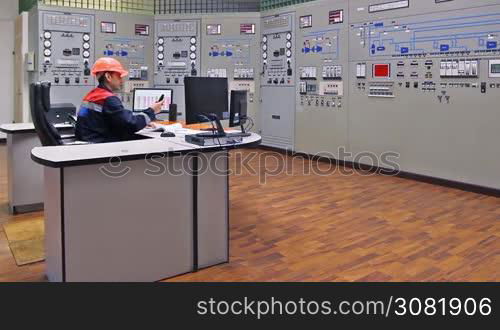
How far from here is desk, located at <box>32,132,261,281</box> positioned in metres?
2.60

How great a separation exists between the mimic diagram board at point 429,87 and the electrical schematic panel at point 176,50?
289cm

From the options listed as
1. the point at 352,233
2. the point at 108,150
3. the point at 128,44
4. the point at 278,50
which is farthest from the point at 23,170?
the point at 278,50

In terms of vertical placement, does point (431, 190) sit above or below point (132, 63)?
below

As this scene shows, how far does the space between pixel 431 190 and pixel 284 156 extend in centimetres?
288

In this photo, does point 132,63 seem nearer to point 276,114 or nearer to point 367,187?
point 276,114

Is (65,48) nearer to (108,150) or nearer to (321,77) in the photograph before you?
(321,77)

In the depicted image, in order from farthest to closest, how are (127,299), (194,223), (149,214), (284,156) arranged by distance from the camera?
1. (284,156)
2. (194,223)
3. (149,214)
4. (127,299)

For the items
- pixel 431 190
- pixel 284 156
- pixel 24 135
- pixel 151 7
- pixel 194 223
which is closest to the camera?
pixel 194 223

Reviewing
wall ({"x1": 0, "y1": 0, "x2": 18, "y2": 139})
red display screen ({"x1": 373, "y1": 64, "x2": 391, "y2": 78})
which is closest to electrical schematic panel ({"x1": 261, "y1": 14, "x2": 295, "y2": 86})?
red display screen ({"x1": 373, "y1": 64, "x2": 391, "y2": 78})

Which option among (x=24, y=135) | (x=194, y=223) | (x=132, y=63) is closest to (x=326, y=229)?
(x=194, y=223)

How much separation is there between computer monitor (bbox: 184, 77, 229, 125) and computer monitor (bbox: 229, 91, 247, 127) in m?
0.08

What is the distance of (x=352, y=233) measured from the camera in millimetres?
3990

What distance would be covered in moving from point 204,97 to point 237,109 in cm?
32

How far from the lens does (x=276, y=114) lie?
26.8ft
